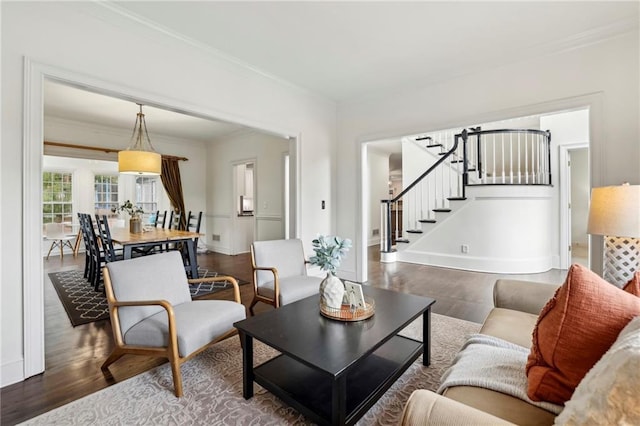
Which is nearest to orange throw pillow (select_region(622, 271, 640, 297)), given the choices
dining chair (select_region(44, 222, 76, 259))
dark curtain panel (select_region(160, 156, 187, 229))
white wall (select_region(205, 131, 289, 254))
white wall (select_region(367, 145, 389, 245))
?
white wall (select_region(205, 131, 289, 254))

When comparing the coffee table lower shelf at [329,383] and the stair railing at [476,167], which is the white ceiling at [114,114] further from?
the stair railing at [476,167]

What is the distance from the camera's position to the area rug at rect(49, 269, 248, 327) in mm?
3094

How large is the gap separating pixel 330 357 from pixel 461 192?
16.0 ft

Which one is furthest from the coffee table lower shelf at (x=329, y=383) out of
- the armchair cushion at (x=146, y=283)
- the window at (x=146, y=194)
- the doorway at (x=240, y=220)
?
the window at (x=146, y=194)

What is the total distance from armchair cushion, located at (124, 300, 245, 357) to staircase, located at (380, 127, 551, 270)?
13.9 feet

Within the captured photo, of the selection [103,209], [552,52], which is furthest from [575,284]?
[103,209]

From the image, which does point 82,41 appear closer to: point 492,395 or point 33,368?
point 33,368

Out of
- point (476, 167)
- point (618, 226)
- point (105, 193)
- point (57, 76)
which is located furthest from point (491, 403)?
point (105, 193)

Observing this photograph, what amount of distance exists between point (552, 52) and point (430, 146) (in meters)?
3.29

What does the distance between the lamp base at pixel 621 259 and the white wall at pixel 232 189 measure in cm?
486

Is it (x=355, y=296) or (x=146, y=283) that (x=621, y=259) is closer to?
(x=355, y=296)

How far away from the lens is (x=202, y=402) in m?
1.75

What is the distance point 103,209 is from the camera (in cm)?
724

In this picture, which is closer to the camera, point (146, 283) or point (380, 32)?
point (146, 283)
